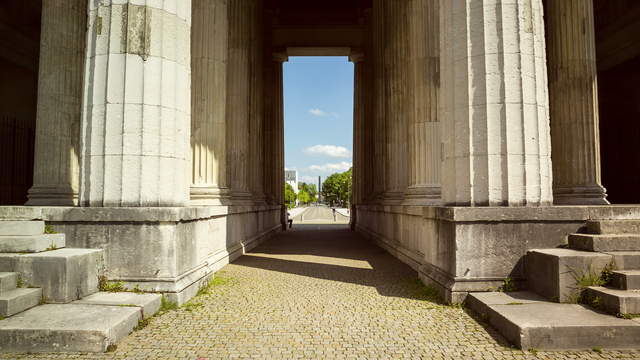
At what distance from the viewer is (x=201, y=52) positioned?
11.5m

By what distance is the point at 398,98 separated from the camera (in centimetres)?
1559

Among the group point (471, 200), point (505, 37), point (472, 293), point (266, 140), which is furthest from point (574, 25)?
point (266, 140)

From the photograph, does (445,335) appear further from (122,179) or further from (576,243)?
(122,179)

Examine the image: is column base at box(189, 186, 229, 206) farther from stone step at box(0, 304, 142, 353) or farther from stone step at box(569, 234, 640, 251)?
stone step at box(569, 234, 640, 251)

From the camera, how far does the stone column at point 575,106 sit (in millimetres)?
11953

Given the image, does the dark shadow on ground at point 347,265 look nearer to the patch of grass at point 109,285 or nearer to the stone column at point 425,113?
the stone column at point 425,113

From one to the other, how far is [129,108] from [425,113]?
839 centimetres

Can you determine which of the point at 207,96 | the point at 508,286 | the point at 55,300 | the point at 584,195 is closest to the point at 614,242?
the point at 508,286

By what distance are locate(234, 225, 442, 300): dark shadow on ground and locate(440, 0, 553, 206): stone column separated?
2286 mm

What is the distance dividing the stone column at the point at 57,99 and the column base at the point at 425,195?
9.28 meters

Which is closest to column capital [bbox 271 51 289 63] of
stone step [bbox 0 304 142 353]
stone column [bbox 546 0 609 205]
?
stone column [bbox 546 0 609 205]

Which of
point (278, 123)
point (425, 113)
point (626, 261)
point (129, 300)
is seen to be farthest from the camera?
point (278, 123)

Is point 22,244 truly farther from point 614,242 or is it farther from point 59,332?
point 614,242

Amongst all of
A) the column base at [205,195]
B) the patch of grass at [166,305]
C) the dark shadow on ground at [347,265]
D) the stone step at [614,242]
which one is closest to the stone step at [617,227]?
the stone step at [614,242]
